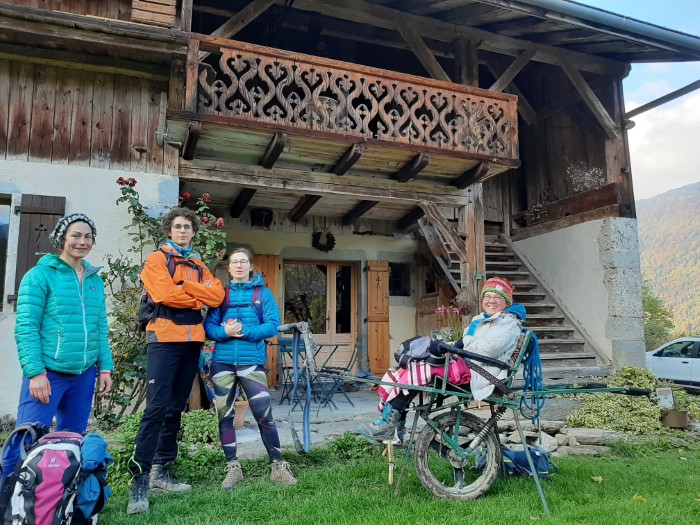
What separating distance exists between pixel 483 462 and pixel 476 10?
5.89m

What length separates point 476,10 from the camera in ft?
22.0

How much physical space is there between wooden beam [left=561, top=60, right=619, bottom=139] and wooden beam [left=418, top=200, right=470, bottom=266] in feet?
10.7

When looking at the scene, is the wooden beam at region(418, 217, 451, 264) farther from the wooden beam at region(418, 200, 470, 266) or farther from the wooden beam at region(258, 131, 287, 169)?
the wooden beam at region(258, 131, 287, 169)

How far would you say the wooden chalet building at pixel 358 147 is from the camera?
517 centimetres

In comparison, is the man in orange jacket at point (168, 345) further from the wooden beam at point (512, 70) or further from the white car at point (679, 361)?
the white car at point (679, 361)

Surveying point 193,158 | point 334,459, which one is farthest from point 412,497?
point 193,158

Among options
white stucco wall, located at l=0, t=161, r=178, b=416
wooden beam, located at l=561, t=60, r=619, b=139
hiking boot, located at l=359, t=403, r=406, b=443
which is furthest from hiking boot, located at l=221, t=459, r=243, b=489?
wooden beam, located at l=561, t=60, r=619, b=139

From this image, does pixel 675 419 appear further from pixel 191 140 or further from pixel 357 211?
pixel 191 140

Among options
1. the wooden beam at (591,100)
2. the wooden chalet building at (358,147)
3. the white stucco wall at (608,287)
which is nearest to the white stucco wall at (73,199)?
the wooden chalet building at (358,147)

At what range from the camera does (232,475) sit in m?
3.23

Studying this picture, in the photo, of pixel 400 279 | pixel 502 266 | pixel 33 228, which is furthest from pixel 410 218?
pixel 33 228

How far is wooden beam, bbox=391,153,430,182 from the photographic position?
5844 millimetres

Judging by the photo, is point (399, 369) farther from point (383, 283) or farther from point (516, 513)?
point (383, 283)

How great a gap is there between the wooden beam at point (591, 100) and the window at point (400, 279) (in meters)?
3.84
